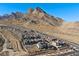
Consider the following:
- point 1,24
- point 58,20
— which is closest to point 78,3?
point 58,20

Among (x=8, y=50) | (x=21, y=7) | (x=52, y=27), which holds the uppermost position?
(x=21, y=7)

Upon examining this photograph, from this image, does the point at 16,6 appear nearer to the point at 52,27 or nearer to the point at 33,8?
the point at 33,8

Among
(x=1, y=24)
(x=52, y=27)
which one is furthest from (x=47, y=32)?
(x=1, y=24)

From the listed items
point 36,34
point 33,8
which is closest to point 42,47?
point 36,34

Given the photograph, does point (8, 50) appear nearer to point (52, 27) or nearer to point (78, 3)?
point (52, 27)

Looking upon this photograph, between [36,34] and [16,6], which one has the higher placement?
[16,6]

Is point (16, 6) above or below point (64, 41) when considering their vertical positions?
above

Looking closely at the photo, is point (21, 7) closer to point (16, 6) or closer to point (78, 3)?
point (16, 6)
